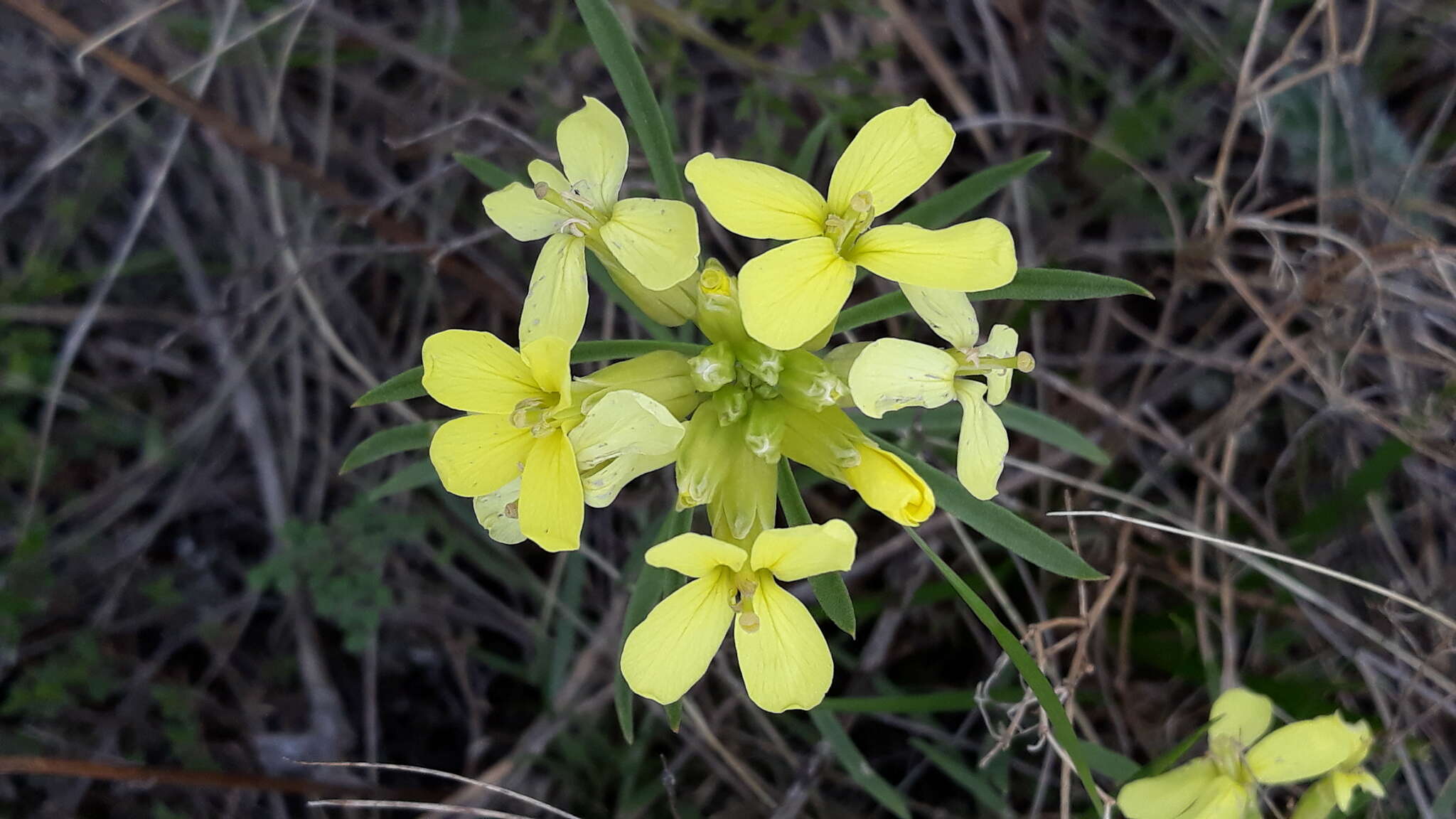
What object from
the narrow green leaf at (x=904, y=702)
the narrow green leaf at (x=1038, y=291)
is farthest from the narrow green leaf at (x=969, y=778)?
the narrow green leaf at (x=1038, y=291)

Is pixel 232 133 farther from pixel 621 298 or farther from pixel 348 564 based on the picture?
pixel 621 298

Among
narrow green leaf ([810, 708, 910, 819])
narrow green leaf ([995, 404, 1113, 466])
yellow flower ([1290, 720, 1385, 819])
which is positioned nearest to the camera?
yellow flower ([1290, 720, 1385, 819])

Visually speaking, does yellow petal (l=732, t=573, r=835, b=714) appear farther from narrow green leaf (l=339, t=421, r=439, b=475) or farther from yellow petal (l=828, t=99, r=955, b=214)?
narrow green leaf (l=339, t=421, r=439, b=475)

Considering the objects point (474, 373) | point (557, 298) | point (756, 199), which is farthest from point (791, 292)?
point (474, 373)

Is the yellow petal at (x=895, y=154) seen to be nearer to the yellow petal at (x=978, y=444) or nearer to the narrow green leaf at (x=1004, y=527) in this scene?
the yellow petal at (x=978, y=444)

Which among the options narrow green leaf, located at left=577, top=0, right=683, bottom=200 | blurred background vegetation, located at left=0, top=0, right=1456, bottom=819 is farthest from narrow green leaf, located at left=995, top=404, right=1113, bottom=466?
narrow green leaf, located at left=577, top=0, right=683, bottom=200

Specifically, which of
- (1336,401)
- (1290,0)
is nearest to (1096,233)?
(1290,0)
